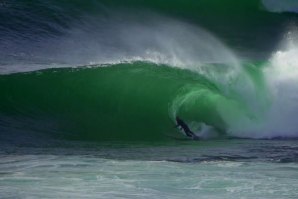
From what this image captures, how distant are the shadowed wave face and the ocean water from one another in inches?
1.1

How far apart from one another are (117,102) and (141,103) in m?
0.44

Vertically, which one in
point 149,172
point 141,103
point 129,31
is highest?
point 129,31

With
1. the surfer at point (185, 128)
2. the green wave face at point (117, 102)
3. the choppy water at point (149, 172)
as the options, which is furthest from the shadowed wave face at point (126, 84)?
the choppy water at point (149, 172)

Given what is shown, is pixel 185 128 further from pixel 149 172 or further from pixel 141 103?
pixel 149 172

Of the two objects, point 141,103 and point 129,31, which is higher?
point 129,31

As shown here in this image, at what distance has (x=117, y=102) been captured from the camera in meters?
15.1

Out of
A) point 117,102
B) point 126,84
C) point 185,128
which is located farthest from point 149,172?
point 126,84

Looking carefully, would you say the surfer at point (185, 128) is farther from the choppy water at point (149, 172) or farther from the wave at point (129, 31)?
the wave at point (129, 31)

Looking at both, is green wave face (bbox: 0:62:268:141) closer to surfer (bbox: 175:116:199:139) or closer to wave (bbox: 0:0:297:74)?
surfer (bbox: 175:116:199:139)

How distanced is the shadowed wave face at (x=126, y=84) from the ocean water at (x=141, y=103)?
29 mm

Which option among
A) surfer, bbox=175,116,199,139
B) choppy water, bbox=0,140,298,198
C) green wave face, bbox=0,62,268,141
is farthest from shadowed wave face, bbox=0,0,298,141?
choppy water, bbox=0,140,298,198

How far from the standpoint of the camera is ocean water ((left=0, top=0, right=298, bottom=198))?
359 inches

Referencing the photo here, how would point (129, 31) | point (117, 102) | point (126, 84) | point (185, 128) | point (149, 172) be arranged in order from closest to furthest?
point (149, 172) → point (185, 128) → point (117, 102) → point (126, 84) → point (129, 31)

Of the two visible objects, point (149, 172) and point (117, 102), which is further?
point (117, 102)
